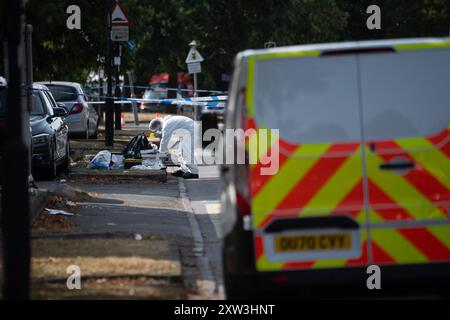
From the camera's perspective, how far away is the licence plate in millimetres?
8688

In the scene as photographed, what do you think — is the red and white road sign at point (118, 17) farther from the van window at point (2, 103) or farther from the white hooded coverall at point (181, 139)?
the van window at point (2, 103)

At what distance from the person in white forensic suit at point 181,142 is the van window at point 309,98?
44.2ft

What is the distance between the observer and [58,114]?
20.9m

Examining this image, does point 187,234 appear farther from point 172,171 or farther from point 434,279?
point 172,171

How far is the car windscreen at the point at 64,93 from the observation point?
32312 mm

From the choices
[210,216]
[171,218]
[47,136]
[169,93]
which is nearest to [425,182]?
[171,218]

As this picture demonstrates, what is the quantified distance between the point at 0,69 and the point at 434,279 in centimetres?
1482

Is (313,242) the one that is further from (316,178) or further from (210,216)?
(210,216)

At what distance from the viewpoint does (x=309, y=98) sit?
28.5 ft

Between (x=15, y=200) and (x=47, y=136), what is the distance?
38.7 feet

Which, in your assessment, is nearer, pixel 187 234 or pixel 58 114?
pixel 187 234

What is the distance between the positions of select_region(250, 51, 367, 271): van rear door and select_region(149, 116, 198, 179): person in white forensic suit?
13.5m

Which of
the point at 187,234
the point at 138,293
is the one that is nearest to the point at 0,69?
the point at 187,234

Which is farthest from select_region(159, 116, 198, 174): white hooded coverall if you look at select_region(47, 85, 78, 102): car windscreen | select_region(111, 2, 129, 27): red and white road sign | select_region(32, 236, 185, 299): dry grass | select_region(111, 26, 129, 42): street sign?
select_region(47, 85, 78, 102): car windscreen
